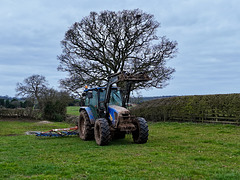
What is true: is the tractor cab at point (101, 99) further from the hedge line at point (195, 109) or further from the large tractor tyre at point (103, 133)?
the hedge line at point (195, 109)

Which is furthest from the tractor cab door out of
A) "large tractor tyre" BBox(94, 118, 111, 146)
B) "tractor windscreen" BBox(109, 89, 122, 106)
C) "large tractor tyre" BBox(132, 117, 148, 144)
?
"large tractor tyre" BBox(132, 117, 148, 144)

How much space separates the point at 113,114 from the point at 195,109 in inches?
380

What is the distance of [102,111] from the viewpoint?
10.4 m

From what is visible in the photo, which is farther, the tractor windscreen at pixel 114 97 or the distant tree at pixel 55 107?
the distant tree at pixel 55 107

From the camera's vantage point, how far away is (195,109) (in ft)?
58.0

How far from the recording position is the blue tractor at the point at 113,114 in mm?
9094

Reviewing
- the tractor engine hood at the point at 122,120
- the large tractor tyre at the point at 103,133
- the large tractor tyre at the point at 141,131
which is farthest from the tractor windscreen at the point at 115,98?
the large tractor tyre at the point at 103,133

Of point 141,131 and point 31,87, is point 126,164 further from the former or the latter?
point 31,87

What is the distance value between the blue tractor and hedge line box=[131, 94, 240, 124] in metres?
7.75

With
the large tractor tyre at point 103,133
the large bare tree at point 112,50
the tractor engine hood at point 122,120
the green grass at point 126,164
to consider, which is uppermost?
the large bare tree at point 112,50

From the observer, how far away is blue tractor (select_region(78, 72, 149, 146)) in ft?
29.8

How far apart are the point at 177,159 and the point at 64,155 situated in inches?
131

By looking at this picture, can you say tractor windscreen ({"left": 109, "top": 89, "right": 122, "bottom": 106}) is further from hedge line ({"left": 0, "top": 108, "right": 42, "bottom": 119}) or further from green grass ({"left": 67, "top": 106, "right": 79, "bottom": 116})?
green grass ({"left": 67, "top": 106, "right": 79, "bottom": 116})

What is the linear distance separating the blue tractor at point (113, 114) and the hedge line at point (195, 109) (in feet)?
25.4
